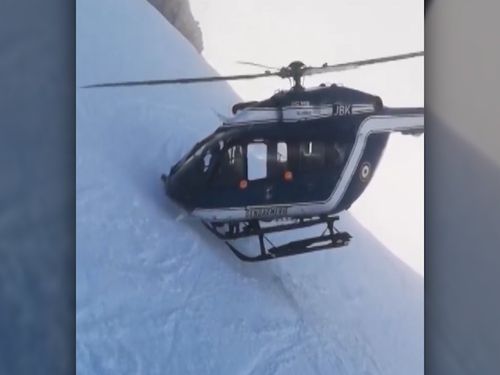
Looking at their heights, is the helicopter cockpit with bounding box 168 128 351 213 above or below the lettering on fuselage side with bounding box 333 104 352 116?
below

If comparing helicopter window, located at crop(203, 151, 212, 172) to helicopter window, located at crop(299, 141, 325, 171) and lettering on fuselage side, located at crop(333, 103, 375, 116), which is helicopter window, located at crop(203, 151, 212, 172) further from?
lettering on fuselage side, located at crop(333, 103, 375, 116)

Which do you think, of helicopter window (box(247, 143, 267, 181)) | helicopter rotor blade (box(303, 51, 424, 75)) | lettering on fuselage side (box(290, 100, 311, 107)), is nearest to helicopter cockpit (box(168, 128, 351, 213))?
helicopter window (box(247, 143, 267, 181))

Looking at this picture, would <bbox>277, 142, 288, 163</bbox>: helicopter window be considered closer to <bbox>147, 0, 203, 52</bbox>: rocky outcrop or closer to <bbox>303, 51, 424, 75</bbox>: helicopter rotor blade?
<bbox>303, 51, 424, 75</bbox>: helicopter rotor blade

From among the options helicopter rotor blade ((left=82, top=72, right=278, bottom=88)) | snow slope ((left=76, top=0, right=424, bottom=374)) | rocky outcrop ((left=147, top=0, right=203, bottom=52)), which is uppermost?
rocky outcrop ((left=147, top=0, right=203, bottom=52))

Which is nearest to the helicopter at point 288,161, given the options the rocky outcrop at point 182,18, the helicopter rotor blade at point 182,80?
the helicopter rotor blade at point 182,80

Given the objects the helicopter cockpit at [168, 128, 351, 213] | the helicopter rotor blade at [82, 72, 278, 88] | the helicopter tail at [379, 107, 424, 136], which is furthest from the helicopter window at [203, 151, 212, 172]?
the helicopter tail at [379, 107, 424, 136]

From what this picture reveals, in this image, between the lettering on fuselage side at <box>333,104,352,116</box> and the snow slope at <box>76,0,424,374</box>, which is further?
the lettering on fuselage side at <box>333,104,352,116</box>

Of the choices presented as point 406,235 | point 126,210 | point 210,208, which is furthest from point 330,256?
point 126,210

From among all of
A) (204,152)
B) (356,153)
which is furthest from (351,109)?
(204,152)

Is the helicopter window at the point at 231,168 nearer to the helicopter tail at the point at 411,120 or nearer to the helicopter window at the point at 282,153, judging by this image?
the helicopter window at the point at 282,153
